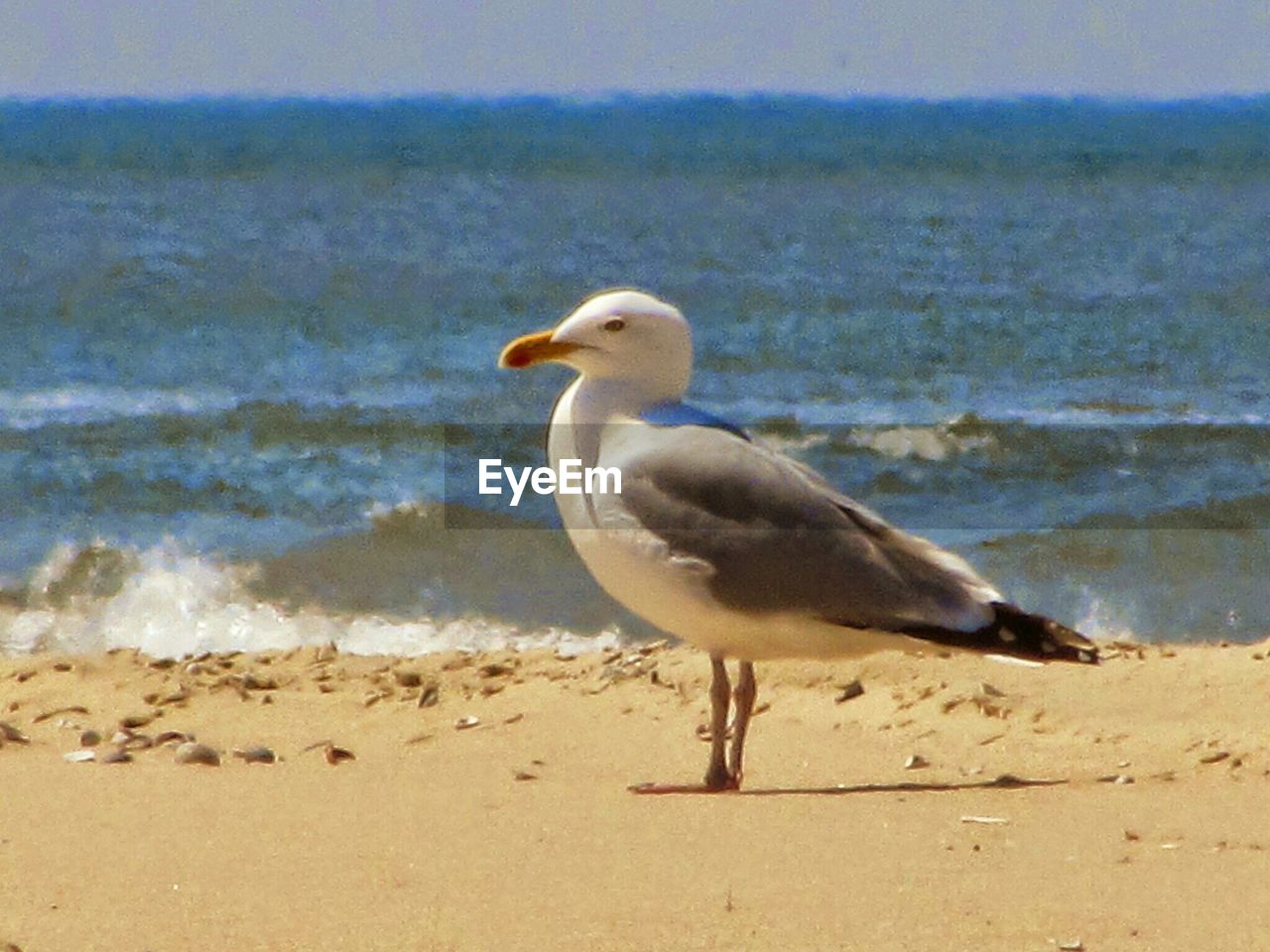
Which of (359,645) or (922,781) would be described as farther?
(359,645)

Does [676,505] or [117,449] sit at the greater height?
[676,505]

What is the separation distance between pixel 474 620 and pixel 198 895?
4.92 metres

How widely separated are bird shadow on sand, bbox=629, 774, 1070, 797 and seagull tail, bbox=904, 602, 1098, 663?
12.4 inches

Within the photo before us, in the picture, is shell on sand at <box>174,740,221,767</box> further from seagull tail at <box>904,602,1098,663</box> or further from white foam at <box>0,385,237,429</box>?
white foam at <box>0,385,237,429</box>

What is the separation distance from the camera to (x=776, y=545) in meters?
4.81

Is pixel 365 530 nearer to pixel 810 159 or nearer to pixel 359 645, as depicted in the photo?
pixel 359 645

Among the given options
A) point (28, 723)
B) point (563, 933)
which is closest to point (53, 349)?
point (28, 723)

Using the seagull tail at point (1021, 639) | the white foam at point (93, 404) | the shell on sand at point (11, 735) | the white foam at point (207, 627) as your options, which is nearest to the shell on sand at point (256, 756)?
the shell on sand at point (11, 735)

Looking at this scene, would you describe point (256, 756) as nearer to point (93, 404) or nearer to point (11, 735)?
point (11, 735)

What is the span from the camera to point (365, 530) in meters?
10.1

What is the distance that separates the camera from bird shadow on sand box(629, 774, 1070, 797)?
4.73m

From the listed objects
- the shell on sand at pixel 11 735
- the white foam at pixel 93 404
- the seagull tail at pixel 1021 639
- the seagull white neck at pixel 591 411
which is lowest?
the white foam at pixel 93 404

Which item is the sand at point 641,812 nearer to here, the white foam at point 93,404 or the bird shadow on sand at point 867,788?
the bird shadow on sand at point 867,788

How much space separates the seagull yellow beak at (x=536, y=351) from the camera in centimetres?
503
